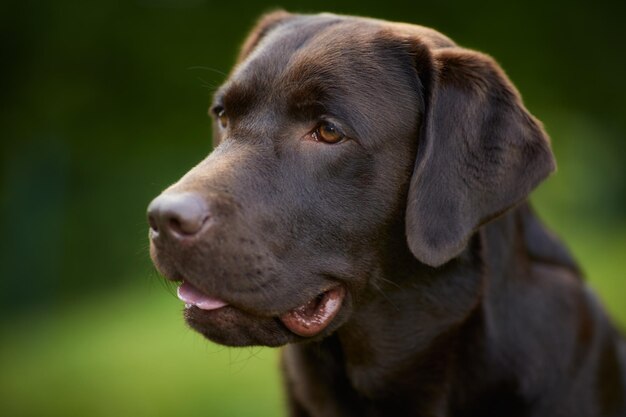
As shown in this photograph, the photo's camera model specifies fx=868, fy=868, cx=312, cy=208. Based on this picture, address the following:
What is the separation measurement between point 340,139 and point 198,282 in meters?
0.71

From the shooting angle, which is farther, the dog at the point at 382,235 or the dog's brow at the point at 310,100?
the dog's brow at the point at 310,100

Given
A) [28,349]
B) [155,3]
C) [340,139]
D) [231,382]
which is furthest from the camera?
[155,3]

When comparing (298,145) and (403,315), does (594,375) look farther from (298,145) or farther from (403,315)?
(298,145)

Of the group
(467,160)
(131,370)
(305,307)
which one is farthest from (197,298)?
(131,370)

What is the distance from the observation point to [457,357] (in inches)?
132

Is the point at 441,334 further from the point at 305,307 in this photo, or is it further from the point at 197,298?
the point at 197,298

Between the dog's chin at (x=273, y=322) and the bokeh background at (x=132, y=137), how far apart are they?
14.0 feet

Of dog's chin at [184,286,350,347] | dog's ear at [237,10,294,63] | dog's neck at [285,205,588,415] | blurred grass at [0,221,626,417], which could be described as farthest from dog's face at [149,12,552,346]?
blurred grass at [0,221,626,417]

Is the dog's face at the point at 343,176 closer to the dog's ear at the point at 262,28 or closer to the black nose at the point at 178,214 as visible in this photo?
the black nose at the point at 178,214

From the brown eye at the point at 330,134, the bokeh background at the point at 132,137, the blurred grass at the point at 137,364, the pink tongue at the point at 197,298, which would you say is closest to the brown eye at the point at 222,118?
the brown eye at the point at 330,134

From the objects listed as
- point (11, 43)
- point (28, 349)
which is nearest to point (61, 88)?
point (11, 43)

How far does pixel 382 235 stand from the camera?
124 inches

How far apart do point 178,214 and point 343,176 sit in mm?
640

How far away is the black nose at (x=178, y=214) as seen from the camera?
2686mm
